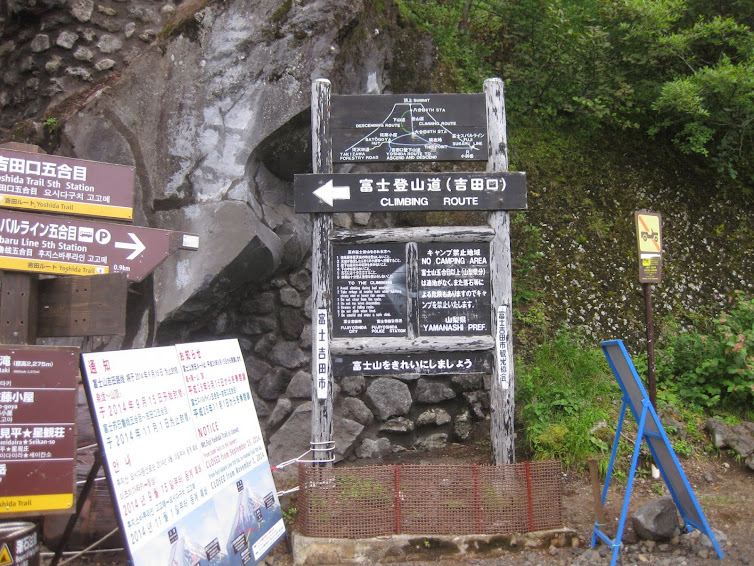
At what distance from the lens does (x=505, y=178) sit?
4.82 metres

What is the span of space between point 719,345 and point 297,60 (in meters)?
4.96

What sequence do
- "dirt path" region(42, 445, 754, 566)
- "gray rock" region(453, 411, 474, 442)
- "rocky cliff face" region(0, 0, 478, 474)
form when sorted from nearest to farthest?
"dirt path" region(42, 445, 754, 566) → "rocky cliff face" region(0, 0, 478, 474) → "gray rock" region(453, 411, 474, 442)

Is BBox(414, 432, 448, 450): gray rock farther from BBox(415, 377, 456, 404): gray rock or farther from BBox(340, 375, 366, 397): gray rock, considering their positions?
BBox(340, 375, 366, 397): gray rock

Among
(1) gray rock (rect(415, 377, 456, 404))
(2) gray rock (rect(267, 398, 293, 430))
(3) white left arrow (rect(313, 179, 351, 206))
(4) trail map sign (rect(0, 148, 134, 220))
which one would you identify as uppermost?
(3) white left arrow (rect(313, 179, 351, 206))

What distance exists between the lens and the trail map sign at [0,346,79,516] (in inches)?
114

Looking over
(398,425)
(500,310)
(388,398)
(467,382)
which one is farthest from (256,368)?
(500,310)

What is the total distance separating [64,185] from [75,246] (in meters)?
0.37

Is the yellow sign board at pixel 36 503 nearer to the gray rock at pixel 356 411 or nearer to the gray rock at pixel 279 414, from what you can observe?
the gray rock at pixel 279 414

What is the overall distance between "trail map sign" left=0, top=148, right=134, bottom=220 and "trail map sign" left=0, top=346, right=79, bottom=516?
97 cm

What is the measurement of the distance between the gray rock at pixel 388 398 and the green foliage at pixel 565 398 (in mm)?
1074

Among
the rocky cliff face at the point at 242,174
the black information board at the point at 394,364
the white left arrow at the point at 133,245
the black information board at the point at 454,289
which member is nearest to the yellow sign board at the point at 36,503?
the white left arrow at the point at 133,245

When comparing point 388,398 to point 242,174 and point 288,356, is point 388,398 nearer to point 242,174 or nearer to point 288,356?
point 288,356

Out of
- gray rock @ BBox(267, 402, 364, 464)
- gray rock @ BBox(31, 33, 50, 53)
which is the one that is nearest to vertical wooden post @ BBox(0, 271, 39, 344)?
gray rock @ BBox(267, 402, 364, 464)

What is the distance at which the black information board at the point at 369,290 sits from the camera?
4734 millimetres
